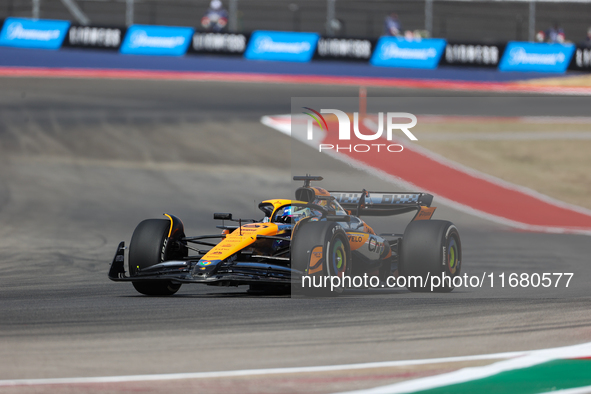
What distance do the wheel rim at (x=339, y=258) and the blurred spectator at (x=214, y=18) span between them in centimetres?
1994

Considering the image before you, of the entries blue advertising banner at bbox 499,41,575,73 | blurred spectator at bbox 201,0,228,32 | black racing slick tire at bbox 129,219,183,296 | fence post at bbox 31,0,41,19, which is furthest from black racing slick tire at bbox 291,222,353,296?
blue advertising banner at bbox 499,41,575,73

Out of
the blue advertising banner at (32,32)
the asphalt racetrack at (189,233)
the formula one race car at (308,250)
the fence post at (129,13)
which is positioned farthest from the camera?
the fence post at (129,13)

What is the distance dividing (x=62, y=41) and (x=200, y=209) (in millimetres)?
13019

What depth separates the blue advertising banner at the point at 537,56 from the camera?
26.7 m

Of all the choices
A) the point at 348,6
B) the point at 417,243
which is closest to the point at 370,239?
the point at 417,243

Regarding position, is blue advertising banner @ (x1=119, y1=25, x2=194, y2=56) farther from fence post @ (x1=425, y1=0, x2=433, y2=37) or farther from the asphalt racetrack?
fence post @ (x1=425, y1=0, x2=433, y2=37)

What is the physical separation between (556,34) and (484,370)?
24.1 m

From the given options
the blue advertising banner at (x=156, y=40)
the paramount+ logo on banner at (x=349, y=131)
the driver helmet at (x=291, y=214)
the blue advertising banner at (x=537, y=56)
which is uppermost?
the blue advertising banner at (x=156, y=40)

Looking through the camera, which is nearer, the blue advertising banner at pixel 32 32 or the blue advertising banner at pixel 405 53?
the blue advertising banner at pixel 32 32

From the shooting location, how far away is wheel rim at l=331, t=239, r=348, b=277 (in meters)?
7.52

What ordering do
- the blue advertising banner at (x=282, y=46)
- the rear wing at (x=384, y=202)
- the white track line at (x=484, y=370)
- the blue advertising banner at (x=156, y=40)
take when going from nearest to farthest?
the white track line at (x=484, y=370)
the rear wing at (x=384, y=202)
the blue advertising banner at (x=156, y=40)
the blue advertising banner at (x=282, y=46)

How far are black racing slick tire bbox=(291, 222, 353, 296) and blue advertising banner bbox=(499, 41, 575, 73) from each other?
20866mm

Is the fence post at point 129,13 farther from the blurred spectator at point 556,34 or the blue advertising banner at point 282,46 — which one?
the blurred spectator at point 556,34

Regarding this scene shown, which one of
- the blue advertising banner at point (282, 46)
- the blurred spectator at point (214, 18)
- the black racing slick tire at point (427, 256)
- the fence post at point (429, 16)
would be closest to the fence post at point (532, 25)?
the fence post at point (429, 16)
